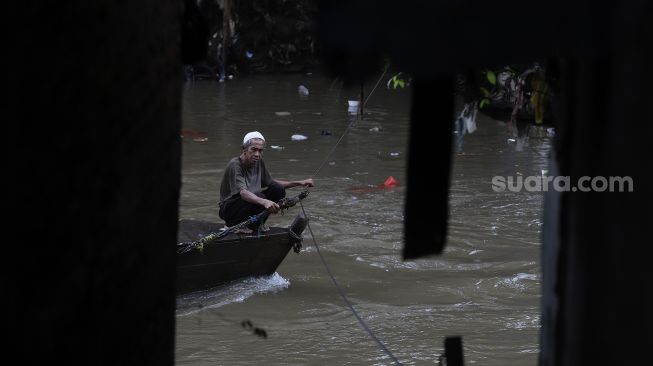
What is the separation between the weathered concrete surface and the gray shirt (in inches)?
280

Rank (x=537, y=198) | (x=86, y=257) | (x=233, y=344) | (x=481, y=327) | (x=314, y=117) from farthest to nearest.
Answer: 1. (x=314, y=117)
2. (x=537, y=198)
3. (x=481, y=327)
4. (x=233, y=344)
5. (x=86, y=257)

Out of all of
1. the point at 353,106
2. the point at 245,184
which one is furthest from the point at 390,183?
the point at 353,106

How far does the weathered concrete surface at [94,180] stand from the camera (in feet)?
7.14

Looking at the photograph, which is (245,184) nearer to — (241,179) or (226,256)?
(241,179)

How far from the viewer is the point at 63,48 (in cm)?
227

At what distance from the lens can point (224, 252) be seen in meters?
9.61

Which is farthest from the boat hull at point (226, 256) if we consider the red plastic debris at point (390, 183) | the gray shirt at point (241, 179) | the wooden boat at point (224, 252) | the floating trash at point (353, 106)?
the floating trash at point (353, 106)

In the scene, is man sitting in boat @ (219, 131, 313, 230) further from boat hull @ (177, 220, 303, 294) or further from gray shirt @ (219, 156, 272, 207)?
boat hull @ (177, 220, 303, 294)

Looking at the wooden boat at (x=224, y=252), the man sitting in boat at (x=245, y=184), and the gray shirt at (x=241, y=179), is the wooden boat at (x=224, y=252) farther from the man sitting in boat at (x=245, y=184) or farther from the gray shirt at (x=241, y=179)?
the gray shirt at (x=241, y=179)

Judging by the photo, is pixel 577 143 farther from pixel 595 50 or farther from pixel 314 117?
pixel 314 117

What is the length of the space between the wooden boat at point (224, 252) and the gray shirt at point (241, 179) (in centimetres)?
39

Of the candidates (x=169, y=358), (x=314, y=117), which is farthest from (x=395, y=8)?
(x=314, y=117)

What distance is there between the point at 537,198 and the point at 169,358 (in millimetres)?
12299

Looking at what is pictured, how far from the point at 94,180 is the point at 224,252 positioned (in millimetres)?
7180
